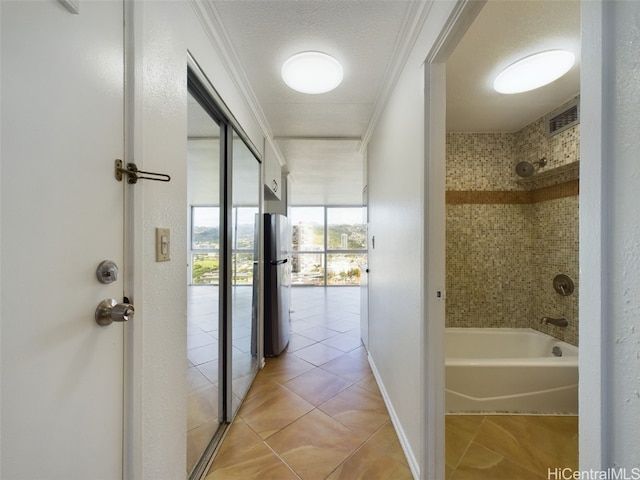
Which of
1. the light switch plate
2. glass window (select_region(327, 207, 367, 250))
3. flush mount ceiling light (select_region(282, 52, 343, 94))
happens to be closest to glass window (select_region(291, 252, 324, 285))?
glass window (select_region(327, 207, 367, 250))

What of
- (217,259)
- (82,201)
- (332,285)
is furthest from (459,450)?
(332,285)

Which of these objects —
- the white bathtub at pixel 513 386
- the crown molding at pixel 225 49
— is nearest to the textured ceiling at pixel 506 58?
the crown molding at pixel 225 49

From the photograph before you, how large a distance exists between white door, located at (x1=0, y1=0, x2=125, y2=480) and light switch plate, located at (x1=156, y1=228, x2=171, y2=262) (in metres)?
0.15

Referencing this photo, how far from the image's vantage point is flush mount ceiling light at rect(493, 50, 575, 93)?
1.42 metres

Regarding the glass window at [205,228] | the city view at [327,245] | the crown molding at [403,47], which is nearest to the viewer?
the crown molding at [403,47]

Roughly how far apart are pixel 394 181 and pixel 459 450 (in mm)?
1736

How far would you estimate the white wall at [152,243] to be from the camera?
2.54ft

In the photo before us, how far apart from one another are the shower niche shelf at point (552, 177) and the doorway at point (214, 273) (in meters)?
2.71

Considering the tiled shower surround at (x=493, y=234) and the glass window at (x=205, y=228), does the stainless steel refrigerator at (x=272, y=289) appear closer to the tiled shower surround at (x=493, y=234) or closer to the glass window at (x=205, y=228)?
the glass window at (x=205, y=228)

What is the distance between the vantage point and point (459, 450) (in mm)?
1498

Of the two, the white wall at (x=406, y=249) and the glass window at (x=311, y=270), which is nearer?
the white wall at (x=406, y=249)

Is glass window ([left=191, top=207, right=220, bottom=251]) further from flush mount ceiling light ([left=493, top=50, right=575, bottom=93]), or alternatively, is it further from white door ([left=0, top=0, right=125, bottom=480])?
flush mount ceiling light ([left=493, top=50, right=575, bottom=93])

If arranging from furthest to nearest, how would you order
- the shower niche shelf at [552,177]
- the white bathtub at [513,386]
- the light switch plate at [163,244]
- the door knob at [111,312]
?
the shower niche shelf at [552,177]
the white bathtub at [513,386]
the light switch plate at [163,244]
the door knob at [111,312]

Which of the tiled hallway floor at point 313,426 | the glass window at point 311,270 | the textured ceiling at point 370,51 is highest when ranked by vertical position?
the textured ceiling at point 370,51
